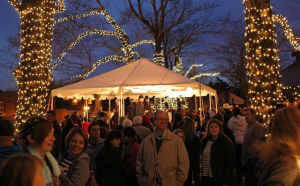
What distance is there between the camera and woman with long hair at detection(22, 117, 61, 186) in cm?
300

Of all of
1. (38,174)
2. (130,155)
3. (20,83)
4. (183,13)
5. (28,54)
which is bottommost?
(130,155)

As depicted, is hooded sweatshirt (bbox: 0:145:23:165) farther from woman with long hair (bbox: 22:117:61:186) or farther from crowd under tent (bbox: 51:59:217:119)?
crowd under tent (bbox: 51:59:217:119)

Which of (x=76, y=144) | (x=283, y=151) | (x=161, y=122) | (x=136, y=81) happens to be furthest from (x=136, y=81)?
(x=283, y=151)

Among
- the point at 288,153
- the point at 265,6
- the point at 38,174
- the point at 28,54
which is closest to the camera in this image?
the point at 38,174

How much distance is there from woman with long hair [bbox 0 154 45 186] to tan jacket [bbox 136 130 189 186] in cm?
293

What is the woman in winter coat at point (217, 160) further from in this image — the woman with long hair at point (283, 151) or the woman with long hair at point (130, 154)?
the woman with long hair at point (283, 151)

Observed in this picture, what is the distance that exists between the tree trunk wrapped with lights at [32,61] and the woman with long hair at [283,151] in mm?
10708

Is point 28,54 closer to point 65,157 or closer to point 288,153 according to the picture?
point 65,157

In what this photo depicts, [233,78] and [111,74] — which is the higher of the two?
[233,78]

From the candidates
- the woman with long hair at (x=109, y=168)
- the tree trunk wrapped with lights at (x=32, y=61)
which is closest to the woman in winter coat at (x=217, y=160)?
the woman with long hair at (x=109, y=168)

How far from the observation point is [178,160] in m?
4.64

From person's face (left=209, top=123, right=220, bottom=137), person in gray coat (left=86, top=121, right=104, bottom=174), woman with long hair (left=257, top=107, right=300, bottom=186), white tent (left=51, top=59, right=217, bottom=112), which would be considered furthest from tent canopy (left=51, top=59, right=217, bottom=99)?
woman with long hair (left=257, top=107, right=300, bottom=186)

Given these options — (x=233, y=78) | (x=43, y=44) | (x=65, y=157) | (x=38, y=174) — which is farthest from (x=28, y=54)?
(x=233, y=78)

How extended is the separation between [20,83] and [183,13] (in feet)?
46.5
